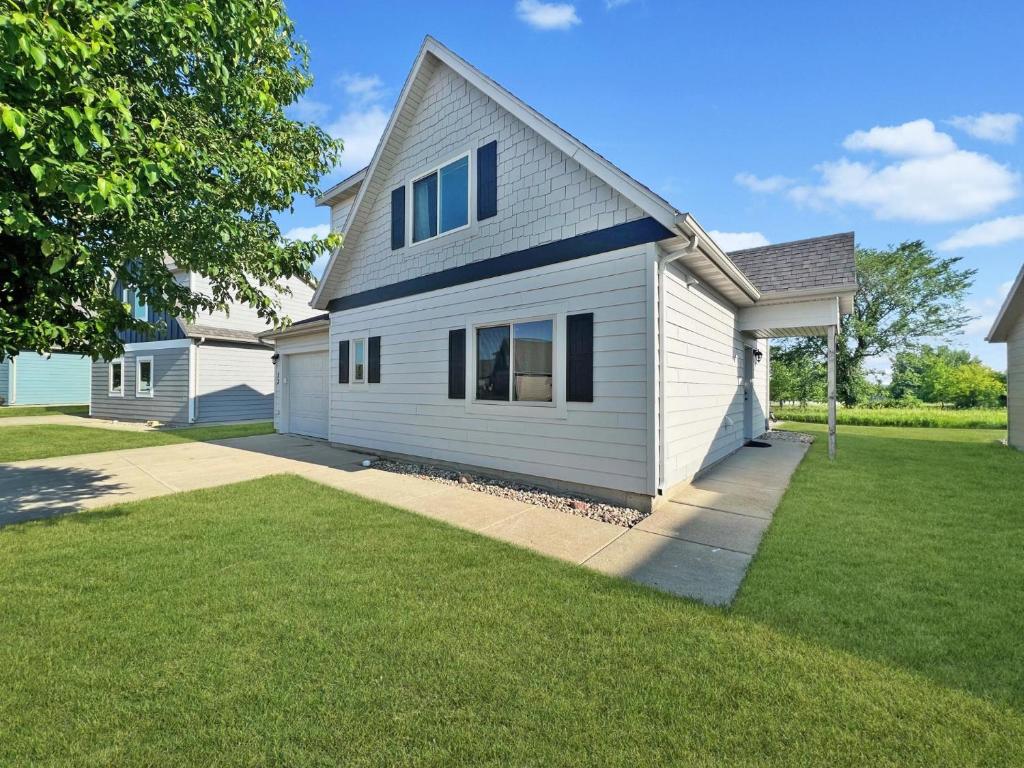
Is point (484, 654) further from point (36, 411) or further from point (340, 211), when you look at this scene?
point (36, 411)

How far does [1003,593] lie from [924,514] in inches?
92.7

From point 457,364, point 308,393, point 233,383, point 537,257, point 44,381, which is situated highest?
point 537,257

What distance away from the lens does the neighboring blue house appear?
77.1ft

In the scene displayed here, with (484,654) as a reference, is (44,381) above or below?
above

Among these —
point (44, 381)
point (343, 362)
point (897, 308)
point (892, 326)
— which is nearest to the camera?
point (343, 362)

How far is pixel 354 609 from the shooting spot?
3146 mm

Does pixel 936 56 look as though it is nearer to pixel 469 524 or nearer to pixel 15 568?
pixel 469 524

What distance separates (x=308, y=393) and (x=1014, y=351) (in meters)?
19.1

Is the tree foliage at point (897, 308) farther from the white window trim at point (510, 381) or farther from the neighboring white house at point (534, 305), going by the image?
the white window trim at point (510, 381)

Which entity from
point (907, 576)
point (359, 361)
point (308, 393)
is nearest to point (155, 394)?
point (308, 393)

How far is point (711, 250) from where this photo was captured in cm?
600

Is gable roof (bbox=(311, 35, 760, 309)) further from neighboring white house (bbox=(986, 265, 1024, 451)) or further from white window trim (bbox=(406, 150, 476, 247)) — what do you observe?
neighboring white house (bbox=(986, 265, 1024, 451))

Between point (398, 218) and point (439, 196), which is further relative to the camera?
point (398, 218)

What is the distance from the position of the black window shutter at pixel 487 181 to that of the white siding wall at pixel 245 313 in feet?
33.0
